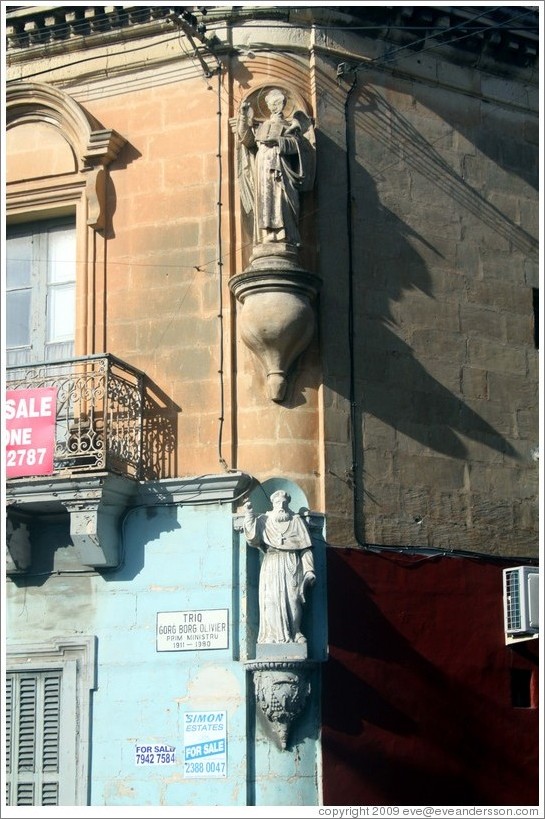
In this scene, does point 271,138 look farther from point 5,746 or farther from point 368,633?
point 5,746

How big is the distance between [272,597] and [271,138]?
15.9ft

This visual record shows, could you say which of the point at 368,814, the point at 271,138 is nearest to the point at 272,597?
the point at 368,814

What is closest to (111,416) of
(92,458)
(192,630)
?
(92,458)

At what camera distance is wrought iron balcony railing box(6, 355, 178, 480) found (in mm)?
15773

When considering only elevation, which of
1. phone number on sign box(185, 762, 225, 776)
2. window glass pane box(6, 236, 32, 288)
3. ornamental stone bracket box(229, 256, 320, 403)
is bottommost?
phone number on sign box(185, 762, 225, 776)

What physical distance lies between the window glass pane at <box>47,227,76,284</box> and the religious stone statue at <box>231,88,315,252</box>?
→ 7.67 ft

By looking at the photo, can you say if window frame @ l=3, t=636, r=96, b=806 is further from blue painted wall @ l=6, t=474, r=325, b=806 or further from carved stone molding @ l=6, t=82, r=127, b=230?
carved stone molding @ l=6, t=82, r=127, b=230

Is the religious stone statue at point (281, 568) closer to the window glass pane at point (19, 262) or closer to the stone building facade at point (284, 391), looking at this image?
the stone building facade at point (284, 391)

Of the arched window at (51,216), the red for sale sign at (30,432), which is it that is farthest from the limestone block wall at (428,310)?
the red for sale sign at (30,432)

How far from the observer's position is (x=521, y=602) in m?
16.1

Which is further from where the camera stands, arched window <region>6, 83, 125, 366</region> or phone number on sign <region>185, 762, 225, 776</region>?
arched window <region>6, 83, 125, 366</region>

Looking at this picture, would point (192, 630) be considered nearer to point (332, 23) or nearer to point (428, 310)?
point (428, 310)

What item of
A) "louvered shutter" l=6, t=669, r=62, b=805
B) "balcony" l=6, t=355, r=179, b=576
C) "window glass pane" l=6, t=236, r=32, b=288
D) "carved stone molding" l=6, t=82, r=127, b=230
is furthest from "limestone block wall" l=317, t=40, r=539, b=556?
"window glass pane" l=6, t=236, r=32, b=288

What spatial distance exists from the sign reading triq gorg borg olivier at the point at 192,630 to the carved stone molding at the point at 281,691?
0.54 metres
